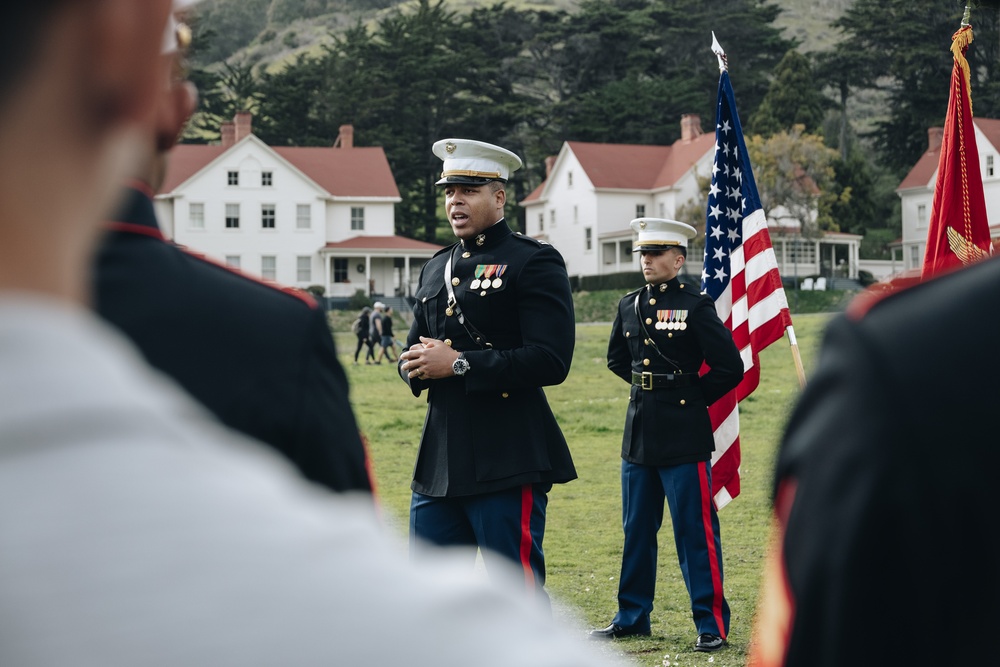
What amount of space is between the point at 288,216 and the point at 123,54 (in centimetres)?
5974

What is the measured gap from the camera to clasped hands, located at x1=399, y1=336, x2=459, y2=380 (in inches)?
217

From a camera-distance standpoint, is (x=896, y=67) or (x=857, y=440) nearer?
(x=857, y=440)

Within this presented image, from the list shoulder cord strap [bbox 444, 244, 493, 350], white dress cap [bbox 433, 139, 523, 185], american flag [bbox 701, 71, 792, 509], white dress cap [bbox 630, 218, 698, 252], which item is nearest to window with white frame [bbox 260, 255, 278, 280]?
american flag [bbox 701, 71, 792, 509]

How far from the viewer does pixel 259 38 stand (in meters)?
152

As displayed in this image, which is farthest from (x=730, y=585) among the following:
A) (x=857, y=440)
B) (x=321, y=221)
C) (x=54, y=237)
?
(x=321, y=221)

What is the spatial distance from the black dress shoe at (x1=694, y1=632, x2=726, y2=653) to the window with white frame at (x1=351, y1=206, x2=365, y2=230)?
180ft

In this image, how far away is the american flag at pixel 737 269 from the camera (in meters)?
A: 8.22

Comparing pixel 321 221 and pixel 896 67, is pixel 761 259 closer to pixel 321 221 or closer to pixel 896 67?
pixel 321 221

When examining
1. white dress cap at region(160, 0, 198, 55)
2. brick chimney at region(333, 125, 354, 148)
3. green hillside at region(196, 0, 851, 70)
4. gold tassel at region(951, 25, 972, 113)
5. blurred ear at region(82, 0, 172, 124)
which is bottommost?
blurred ear at region(82, 0, 172, 124)

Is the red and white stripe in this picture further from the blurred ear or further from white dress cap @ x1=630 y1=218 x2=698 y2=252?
the blurred ear

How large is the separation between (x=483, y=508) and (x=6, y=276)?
16.1ft

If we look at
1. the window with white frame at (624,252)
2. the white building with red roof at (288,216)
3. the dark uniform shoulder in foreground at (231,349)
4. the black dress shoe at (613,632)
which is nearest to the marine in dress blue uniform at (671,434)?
the black dress shoe at (613,632)

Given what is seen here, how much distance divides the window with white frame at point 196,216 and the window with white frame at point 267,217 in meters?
2.82

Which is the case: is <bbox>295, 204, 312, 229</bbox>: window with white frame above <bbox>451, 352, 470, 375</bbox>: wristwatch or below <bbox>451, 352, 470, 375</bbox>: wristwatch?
above
